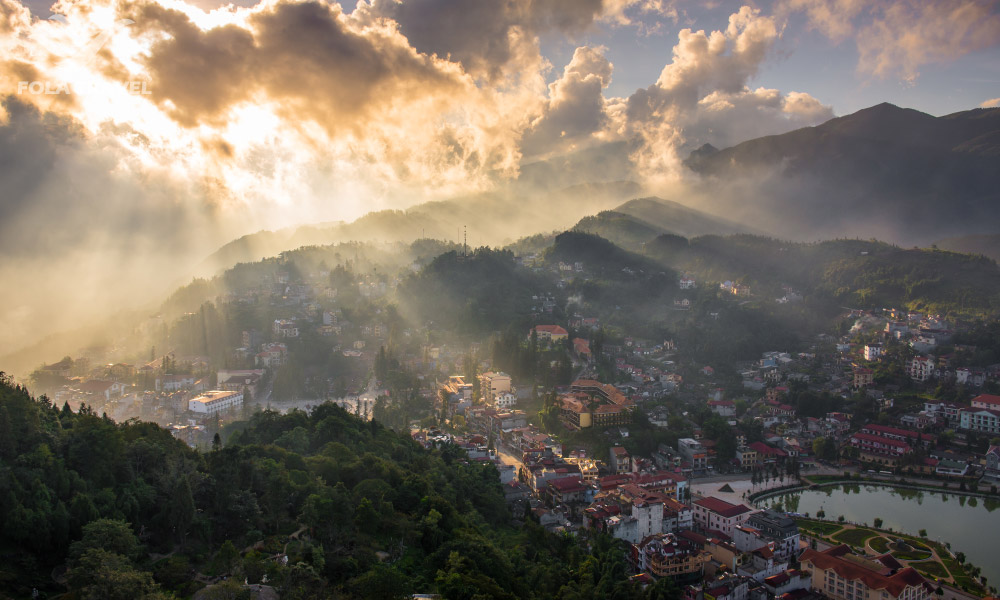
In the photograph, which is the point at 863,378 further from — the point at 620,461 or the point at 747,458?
the point at 620,461

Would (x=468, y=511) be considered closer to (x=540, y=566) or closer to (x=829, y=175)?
(x=540, y=566)

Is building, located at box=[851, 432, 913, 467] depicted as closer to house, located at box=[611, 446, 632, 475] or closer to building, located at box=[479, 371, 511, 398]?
house, located at box=[611, 446, 632, 475]

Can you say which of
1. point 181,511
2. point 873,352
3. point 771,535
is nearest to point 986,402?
point 873,352

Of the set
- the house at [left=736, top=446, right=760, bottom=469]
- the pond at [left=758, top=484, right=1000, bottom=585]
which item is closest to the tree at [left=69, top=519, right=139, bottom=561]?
the pond at [left=758, top=484, right=1000, bottom=585]

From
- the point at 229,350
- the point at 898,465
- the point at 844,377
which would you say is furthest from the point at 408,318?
the point at 898,465

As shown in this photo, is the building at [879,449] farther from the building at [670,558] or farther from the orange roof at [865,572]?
the building at [670,558]

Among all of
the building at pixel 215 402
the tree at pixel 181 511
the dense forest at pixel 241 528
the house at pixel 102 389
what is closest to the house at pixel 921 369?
the dense forest at pixel 241 528
